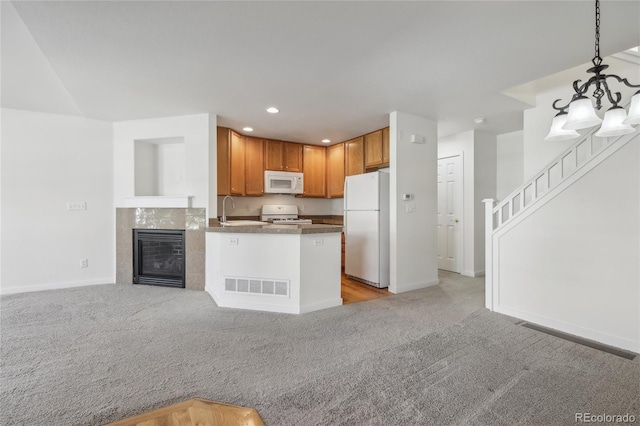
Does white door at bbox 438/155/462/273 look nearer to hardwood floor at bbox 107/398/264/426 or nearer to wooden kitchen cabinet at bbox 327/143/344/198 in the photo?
wooden kitchen cabinet at bbox 327/143/344/198

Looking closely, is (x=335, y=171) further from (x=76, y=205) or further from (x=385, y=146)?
Answer: (x=76, y=205)

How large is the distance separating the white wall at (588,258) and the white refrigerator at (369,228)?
5.00ft

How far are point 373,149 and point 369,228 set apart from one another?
4.50 ft

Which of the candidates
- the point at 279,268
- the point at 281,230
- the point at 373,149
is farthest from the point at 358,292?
the point at 373,149

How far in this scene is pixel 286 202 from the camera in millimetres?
5648

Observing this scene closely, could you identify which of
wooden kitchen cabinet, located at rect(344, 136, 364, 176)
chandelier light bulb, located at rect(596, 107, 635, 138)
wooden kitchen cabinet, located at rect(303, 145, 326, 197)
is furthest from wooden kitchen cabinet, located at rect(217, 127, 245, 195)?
chandelier light bulb, located at rect(596, 107, 635, 138)

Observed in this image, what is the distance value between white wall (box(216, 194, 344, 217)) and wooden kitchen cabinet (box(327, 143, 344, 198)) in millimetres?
501

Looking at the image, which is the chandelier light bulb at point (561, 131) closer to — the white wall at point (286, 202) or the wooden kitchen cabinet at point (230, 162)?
the wooden kitchen cabinet at point (230, 162)

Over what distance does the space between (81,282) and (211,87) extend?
3.40 m

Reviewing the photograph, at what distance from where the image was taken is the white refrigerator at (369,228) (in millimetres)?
3980

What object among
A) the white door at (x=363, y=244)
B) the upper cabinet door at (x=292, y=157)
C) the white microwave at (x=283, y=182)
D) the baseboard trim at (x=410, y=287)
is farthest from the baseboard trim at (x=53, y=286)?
the baseboard trim at (x=410, y=287)

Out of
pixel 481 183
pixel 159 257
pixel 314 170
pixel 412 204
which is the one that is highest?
pixel 314 170

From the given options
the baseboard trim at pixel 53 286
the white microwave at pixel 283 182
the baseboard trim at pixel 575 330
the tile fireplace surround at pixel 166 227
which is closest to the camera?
the baseboard trim at pixel 575 330

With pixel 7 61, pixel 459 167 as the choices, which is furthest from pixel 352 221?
pixel 7 61
